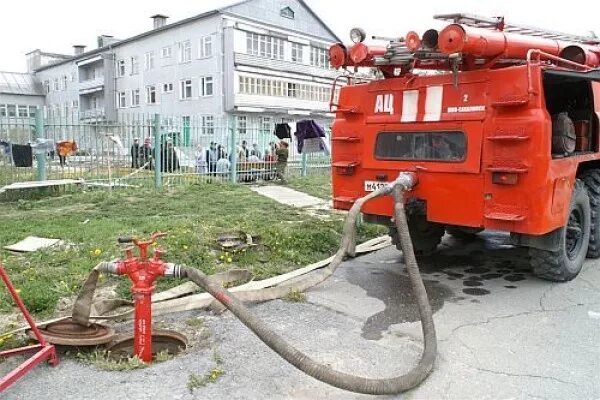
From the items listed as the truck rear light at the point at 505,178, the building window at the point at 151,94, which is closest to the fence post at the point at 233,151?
the truck rear light at the point at 505,178

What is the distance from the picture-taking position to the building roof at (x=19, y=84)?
63.2 metres

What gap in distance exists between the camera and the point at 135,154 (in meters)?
14.1

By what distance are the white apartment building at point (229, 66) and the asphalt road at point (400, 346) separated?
31.3 m

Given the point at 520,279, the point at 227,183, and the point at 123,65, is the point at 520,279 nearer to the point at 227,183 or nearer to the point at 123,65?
the point at 227,183

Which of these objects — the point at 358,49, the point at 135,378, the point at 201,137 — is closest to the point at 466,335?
the point at 135,378

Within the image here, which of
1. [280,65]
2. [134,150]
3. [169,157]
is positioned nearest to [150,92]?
[280,65]

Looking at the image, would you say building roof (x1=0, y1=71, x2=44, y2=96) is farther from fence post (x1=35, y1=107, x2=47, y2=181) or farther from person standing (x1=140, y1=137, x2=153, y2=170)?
fence post (x1=35, y1=107, x2=47, y2=181)

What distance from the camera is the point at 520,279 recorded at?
615 centimetres

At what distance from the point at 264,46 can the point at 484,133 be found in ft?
132

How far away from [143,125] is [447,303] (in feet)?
33.7

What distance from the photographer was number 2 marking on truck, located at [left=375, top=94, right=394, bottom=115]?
19.7 feet

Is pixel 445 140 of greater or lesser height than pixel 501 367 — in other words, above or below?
above

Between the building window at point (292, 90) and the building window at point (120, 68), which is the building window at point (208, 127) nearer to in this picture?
the building window at point (292, 90)

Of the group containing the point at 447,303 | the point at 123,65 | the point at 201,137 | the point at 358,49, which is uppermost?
the point at 123,65
